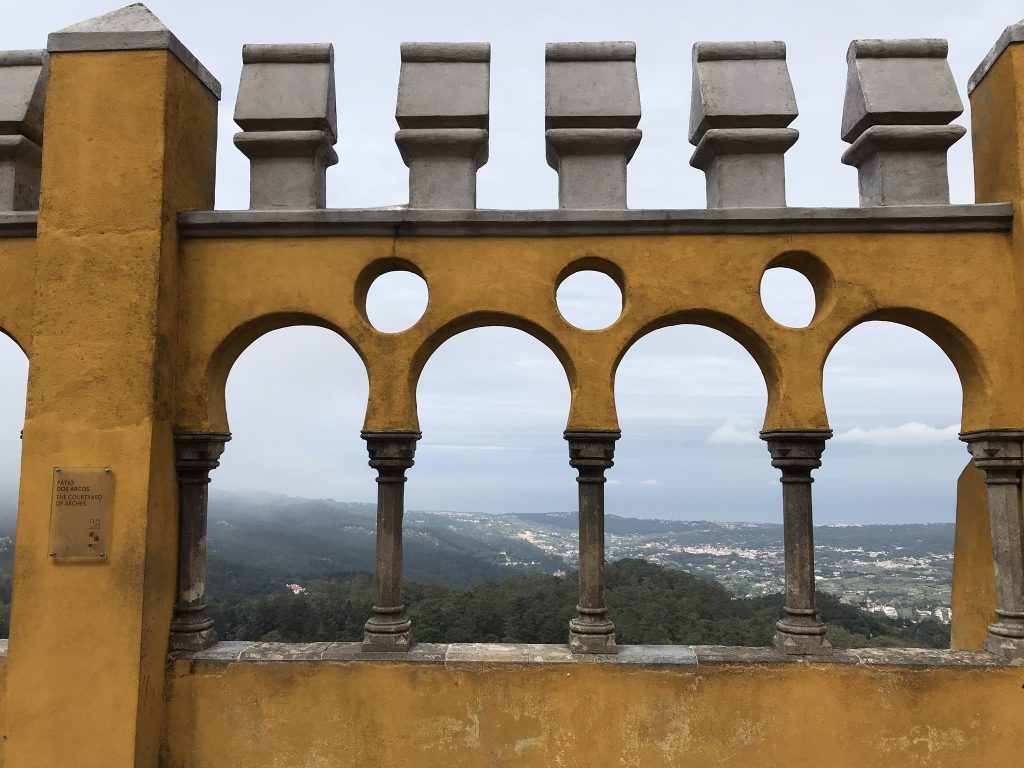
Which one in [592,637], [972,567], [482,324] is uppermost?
[482,324]

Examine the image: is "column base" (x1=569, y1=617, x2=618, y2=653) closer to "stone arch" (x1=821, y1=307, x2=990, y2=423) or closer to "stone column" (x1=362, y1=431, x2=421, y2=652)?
"stone column" (x1=362, y1=431, x2=421, y2=652)

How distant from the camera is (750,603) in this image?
11039 mm

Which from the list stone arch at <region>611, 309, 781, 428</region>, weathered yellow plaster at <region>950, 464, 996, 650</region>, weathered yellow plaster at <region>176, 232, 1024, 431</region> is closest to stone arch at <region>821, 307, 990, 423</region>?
weathered yellow plaster at <region>176, 232, 1024, 431</region>

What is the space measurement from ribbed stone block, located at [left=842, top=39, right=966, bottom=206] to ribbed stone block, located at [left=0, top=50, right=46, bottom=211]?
5958mm

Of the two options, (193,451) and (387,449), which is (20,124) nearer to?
(193,451)

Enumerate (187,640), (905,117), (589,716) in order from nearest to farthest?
(589,716) < (187,640) < (905,117)

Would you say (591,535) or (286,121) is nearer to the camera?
(591,535)

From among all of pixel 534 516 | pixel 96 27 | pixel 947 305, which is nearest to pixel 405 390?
pixel 96 27

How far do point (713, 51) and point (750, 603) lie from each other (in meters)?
8.31

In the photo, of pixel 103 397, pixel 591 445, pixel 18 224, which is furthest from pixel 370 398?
pixel 18 224

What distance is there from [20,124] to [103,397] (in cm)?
223

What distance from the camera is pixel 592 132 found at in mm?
5195

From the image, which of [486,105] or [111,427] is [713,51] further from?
[111,427]

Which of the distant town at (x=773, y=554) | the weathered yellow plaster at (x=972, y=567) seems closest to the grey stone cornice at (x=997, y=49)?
the weathered yellow plaster at (x=972, y=567)
